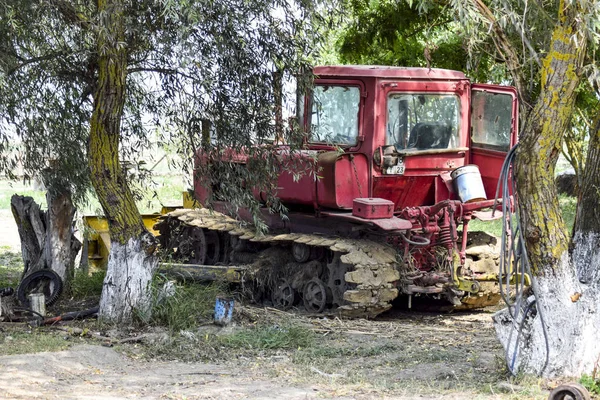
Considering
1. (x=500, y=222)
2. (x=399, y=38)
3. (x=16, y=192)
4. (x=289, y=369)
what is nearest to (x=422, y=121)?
(x=289, y=369)

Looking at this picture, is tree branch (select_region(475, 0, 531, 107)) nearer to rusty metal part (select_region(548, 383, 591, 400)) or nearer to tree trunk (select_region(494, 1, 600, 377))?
tree trunk (select_region(494, 1, 600, 377))

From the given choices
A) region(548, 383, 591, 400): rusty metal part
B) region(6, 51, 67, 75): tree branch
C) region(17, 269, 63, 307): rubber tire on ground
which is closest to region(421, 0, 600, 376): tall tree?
region(548, 383, 591, 400): rusty metal part

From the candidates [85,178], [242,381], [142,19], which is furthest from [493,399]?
[85,178]

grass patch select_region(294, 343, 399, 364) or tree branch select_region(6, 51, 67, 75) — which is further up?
tree branch select_region(6, 51, 67, 75)

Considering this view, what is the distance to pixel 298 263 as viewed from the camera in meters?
11.2

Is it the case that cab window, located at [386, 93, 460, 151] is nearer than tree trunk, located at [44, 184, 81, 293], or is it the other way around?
cab window, located at [386, 93, 460, 151]

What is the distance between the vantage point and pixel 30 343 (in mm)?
8586

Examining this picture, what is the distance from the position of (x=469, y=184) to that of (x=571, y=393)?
15.5ft

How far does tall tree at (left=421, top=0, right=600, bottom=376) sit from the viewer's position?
706cm

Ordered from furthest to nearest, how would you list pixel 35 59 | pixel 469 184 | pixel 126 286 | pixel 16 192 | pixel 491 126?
pixel 16 192, pixel 491 126, pixel 469 184, pixel 35 59, pixel 126 286

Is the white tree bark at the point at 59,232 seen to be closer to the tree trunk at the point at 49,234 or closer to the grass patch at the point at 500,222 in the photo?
the tree trunk at the point at 49,234

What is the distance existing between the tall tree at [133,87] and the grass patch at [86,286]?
1.43 m

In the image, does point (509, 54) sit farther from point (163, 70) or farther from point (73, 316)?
point (73, 316)

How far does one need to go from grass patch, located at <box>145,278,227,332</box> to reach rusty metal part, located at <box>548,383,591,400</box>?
408 centimetres
